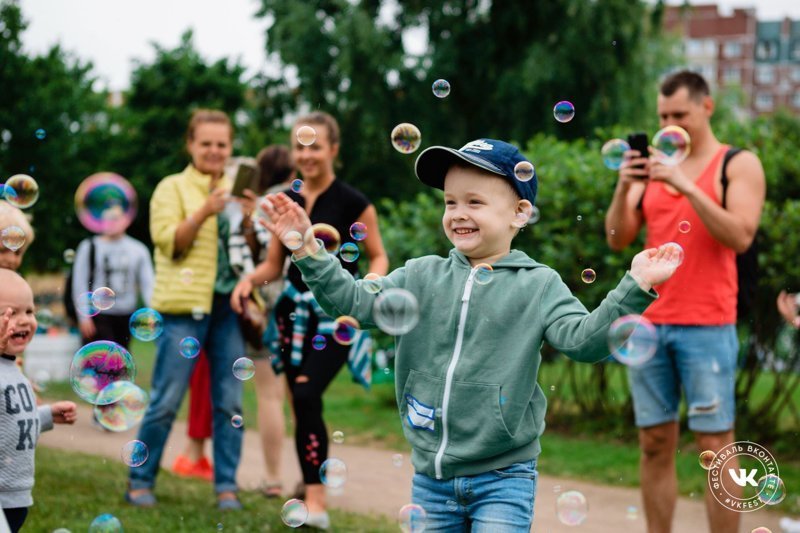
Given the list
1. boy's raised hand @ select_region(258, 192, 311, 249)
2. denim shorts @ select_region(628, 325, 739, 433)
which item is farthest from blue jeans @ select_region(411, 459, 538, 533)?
denim shorts @ select_region(628, 325, 739, 433)

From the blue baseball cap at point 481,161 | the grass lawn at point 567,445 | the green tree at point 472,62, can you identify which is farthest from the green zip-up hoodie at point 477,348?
the green tree at point 472,62

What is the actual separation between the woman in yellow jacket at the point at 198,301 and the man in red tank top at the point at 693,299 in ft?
7.02

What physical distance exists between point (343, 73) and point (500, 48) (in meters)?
3.59

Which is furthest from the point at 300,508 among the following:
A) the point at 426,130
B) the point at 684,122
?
the point at 426,130

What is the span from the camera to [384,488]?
6051mm

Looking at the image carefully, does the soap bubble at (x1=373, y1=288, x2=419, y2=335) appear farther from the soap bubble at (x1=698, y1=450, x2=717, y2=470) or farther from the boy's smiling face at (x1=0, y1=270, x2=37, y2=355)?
the soap bubble at (x1=698, y1=450, x2=717, y2=470)

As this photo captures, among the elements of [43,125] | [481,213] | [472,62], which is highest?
[472,62]

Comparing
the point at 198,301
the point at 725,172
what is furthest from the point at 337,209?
the point at 725,172

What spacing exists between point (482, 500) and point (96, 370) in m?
1.80

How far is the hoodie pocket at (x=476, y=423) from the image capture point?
8.89 feet

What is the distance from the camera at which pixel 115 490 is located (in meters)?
5.32

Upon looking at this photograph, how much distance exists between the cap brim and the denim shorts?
5.06 feet

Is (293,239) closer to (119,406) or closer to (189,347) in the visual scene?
(119,406)

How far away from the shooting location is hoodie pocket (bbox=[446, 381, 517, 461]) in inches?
107
